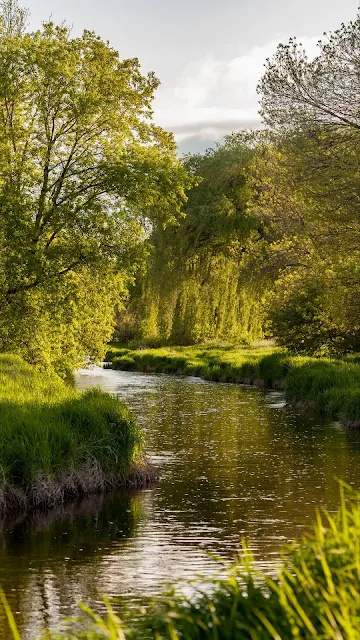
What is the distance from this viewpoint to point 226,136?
50.7m

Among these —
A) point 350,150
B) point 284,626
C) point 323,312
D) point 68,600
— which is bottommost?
point 68,600

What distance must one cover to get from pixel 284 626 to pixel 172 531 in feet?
25.8

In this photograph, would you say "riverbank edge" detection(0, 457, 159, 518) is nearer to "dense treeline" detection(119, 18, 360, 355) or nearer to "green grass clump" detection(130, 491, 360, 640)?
"green grass clump" detection(130, 491, 360, 640)

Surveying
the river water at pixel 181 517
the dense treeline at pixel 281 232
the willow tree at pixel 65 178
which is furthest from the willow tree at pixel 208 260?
the river water at pixel 181 517

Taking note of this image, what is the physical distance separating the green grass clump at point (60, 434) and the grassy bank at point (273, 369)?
9029 mm

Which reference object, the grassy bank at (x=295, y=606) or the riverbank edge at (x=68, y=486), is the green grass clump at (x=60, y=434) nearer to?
the riverbank edge at (x=68, y=486)

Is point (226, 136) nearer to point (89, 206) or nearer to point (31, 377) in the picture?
point (89, 206)

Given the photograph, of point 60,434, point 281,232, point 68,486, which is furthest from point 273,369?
point 68,486

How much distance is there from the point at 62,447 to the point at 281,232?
91.4 ft

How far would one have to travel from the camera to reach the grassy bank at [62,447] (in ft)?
45.3

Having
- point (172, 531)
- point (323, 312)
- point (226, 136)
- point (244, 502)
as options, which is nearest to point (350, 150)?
point (323, 312)

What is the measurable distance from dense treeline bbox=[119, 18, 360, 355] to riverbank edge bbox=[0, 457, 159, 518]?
451 inches

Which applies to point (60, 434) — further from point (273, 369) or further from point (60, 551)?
point (273, 369)

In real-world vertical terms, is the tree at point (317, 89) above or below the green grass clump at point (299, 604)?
above
